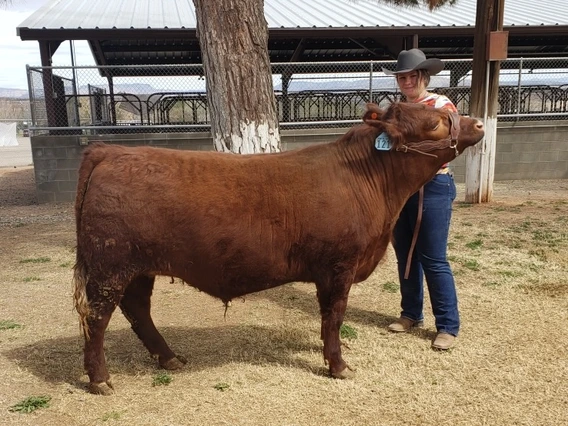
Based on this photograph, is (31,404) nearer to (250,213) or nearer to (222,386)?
(222,386)

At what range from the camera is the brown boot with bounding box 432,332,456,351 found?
3.86m

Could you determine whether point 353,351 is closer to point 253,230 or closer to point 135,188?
point 253,230

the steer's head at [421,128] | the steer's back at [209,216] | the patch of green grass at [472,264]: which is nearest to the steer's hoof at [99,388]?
the steer's back at [209,216]

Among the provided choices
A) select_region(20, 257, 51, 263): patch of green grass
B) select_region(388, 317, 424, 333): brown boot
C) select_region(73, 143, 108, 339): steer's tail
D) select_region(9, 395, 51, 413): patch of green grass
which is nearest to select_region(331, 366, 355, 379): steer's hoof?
select_region(388, 317, 424, 333): brown boot

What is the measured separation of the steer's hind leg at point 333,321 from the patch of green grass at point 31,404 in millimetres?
1801

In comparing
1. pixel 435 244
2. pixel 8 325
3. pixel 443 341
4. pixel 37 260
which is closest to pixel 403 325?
pixel 443 341

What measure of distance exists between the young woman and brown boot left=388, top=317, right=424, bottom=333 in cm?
3

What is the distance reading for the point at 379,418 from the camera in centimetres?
300

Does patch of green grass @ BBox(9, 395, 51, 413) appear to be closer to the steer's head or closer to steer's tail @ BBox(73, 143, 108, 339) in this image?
steer's tail @ BBox(73, 143, 108, 339)

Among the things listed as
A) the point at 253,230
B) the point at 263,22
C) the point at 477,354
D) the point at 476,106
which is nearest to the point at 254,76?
the point at 263,22

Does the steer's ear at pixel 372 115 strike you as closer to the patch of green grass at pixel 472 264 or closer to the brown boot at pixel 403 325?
the brown boot at pixel 403 325

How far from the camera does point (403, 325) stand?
428cm

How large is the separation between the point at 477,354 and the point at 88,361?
8.89ft

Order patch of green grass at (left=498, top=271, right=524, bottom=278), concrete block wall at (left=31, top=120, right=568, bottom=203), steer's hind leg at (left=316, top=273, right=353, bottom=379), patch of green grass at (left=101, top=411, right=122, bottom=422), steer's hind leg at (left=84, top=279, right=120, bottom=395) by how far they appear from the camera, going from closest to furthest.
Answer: patch of green grass at (left=101, top=411, right=122, bottom=422) → steer's hind leg at (left=84, top=279, right=120, bottom=395) → steer's hind leg at (left=316, top=273, right=353, bottom=379) → patch of green grass at (left=498, top=271, right=524, bottom=278) → concrete block wall at (left=31, top=120, right=568, bottom=203)
